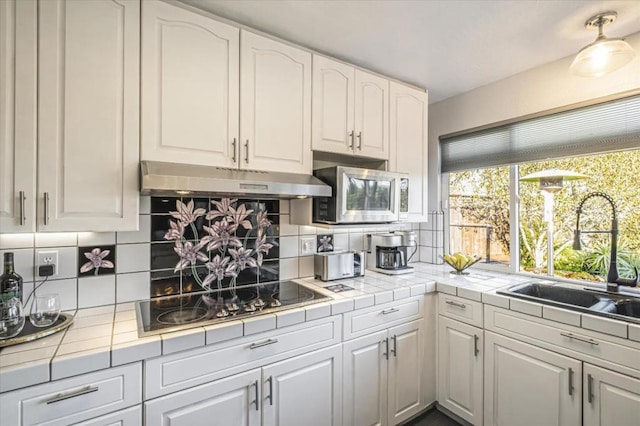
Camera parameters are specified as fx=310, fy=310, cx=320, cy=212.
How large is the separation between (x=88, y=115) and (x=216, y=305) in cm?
97

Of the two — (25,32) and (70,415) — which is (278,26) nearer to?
(25,32)

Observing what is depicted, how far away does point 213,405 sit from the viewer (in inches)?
48.3

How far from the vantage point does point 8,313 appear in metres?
1.11

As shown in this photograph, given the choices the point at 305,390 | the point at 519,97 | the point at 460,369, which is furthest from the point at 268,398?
the point at 519,97

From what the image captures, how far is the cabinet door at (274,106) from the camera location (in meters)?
1.60

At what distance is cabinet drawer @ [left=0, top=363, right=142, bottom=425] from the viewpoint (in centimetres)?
92

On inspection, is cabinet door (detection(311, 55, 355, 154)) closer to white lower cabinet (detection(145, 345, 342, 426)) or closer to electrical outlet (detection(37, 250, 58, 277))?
white lower cabinet (detection(145, 345, 342, 426))

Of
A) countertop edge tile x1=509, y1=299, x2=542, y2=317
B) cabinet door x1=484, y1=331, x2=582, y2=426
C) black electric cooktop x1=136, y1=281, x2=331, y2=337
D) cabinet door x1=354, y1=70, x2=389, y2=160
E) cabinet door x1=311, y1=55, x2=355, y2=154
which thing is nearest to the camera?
black electric cooktop x1=136, y1=281, x2=331, y2=337

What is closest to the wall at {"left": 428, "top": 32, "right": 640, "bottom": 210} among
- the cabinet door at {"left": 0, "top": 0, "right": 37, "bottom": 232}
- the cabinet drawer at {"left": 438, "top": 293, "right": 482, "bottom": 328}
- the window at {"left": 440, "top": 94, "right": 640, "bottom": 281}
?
the window at {"left": 440, "top": 94, "right": 640, "bottom": 281}

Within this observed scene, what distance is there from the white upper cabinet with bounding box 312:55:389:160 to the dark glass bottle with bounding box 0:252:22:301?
1.45 meters

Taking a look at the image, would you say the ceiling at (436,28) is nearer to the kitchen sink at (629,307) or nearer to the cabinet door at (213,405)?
the kitchen sink at (629,307)

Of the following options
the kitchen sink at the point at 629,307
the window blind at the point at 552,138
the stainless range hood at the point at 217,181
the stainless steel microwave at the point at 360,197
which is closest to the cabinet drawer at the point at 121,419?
the stainless range hood at the point at 217,181

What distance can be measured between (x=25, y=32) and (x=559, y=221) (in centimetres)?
296

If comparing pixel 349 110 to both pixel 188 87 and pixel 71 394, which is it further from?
pixel 71 394
